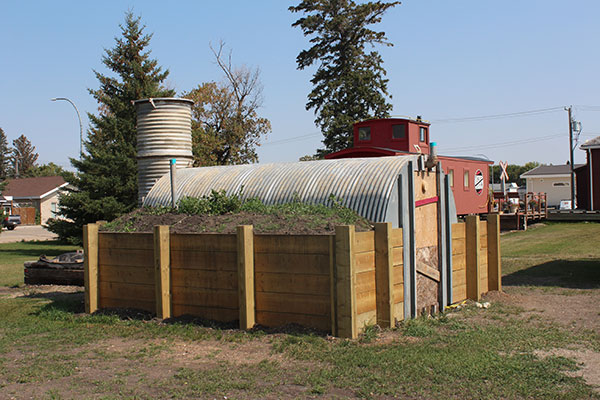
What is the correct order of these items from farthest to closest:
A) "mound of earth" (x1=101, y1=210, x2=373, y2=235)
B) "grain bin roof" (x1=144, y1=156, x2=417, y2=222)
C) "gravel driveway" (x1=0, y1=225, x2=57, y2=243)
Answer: "gravel driveway" (x1=0, y1=225, x2=57, y2=243) → "grain bin roof" (x1=144, y1=156, x2=417, y2=222) → "mound of earth" (x1=101, y1=210, x2=373, y2=235)

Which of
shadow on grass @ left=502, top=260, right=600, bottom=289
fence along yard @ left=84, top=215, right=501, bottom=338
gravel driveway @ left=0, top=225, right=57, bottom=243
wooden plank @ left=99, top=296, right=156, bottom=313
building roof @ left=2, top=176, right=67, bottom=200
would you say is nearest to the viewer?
fence along yard @ left=84, top=215, right=501, bottom=338

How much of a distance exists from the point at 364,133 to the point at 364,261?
2033 centimetres

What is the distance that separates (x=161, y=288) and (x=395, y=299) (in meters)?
3.73

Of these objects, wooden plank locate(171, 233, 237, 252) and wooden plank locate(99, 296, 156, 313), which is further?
wooden plank locate(99, 296, 156, 313)

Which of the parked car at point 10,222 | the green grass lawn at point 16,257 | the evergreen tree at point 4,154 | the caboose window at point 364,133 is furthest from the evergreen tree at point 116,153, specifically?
the evergreen tree at point 4,154

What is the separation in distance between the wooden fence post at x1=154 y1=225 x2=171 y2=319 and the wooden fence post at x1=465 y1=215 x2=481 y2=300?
5.75 meters

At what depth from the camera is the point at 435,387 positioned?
619cm

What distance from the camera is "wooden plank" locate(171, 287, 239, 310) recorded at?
9391 mm

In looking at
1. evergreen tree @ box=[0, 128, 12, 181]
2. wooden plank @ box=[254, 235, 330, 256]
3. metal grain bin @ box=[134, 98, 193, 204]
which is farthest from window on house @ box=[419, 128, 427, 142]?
evergreen tree @ box=[0, 128, 12, 181]

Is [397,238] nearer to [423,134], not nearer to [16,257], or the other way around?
[423,134]

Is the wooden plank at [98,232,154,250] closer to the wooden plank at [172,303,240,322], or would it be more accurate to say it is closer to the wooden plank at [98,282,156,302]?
the wooden plank at [98,282,156,302]

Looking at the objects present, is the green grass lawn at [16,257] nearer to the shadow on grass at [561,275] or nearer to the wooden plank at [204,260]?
the wooden plank at [204,260]

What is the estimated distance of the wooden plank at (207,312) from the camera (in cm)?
941

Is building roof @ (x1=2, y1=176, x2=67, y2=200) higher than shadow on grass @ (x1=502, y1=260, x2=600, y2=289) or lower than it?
higher
